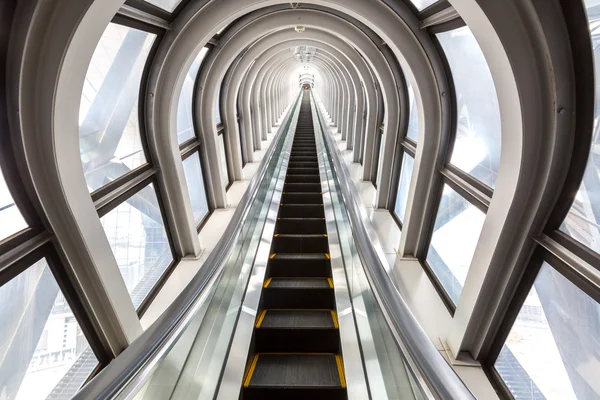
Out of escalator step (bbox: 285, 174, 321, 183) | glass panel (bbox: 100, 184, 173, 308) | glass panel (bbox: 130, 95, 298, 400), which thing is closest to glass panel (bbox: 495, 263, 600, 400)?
glass panel (bbox: 130, 95, 298, 400)

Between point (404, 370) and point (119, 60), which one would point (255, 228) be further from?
point (404, 370)

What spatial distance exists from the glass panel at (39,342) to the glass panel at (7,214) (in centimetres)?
36

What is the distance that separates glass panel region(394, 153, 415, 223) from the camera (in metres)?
7.45

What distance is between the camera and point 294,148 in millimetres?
13461

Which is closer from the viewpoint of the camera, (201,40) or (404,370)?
(404,370)

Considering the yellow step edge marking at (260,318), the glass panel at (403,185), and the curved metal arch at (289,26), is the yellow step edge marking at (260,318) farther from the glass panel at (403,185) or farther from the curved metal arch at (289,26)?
the curved metal arch at (289,26)

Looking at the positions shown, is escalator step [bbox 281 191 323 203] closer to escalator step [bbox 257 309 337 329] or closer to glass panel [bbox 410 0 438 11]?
escalator step [bbox 257 309 337 329]

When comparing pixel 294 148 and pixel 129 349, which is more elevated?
pixel 129 349

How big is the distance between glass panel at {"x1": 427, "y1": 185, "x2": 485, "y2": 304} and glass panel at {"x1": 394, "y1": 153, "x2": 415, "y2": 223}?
66.1 inches

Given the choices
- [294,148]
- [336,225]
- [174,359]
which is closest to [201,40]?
[336,225]

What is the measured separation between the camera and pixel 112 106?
4.61 meters

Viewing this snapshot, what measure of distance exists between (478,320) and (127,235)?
4.14 m

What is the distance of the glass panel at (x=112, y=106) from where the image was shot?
4105mm

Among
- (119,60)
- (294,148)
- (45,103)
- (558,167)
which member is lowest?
(294,148)
